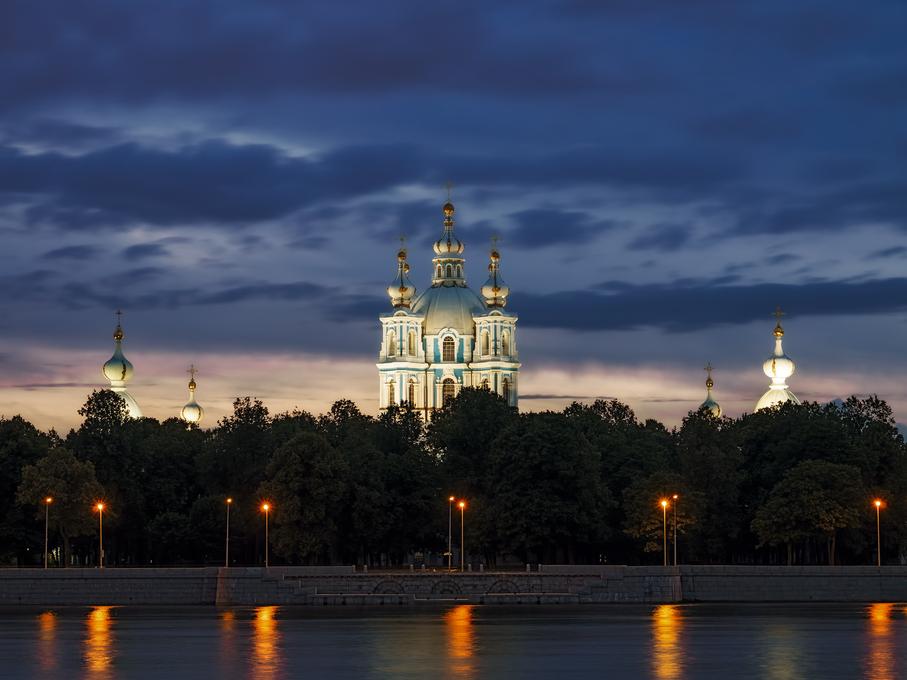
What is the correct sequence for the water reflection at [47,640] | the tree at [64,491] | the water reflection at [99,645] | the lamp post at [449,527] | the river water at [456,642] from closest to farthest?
the river water at [456,642]
the water reflection at [99,645]
the water reflection at [47,640]
the tree at [64,491]
the lamp post at [449,527]

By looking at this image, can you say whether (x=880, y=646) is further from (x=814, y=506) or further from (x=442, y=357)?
(x=442, y=357)

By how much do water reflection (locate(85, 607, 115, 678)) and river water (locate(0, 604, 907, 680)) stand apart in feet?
0.23

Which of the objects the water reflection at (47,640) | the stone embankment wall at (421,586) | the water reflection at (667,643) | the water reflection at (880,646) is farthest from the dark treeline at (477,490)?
the water reflection at (47,640)

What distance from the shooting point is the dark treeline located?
109 metres

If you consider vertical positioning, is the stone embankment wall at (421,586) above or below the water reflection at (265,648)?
above

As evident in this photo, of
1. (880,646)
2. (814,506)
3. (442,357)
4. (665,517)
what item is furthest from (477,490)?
(442,357)

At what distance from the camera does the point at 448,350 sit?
652ft

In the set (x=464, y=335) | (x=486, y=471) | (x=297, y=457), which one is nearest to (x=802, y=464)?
(x=486, y=471)

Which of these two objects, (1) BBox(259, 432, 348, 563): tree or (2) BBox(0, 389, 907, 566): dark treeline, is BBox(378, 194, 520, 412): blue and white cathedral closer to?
(2) BBox(0, 389, 907, 566): dark treeline

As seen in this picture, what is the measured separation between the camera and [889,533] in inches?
4321

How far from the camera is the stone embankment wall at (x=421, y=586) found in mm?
94438

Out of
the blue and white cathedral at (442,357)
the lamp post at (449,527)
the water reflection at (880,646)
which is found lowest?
the water reflection at (880,646)

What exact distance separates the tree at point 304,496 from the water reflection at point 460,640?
66.9 feet

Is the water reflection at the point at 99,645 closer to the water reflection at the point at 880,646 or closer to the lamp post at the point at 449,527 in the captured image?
the water reflection at the point at 880,646
